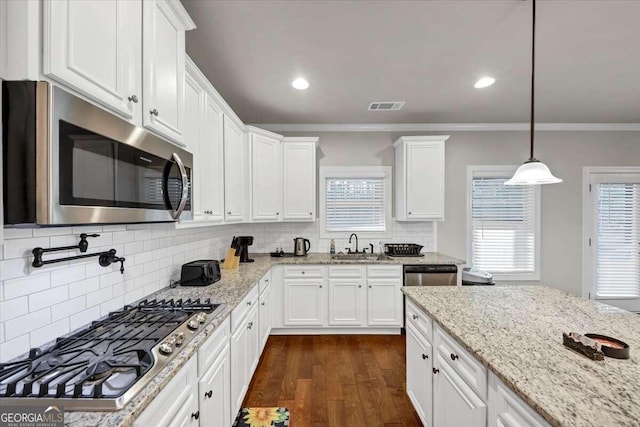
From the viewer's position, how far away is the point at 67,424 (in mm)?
751

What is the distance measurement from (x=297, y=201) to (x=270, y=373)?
6.67ft

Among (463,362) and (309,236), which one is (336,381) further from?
(309,236)

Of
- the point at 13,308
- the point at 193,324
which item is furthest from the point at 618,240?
the point at 13,308

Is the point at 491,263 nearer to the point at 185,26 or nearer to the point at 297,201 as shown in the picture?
the point at 297,201

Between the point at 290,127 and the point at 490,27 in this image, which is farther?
the point at 290,127

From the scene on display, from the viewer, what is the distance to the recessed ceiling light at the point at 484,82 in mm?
2840

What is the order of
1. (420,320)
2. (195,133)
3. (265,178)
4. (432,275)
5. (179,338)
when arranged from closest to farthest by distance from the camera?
(179,338) < (420,320) < (195,133) < (432,275) < (265,178)

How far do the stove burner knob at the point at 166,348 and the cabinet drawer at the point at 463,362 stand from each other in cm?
125

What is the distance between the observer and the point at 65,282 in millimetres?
1292

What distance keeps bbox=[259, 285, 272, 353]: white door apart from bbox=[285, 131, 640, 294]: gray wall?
6.68 feet

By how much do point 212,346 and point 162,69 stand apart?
4.69ft

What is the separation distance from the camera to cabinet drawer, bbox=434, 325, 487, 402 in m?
1.19

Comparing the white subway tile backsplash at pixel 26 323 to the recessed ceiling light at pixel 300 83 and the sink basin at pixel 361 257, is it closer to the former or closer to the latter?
the recessed ceiling light at pixel 300 83

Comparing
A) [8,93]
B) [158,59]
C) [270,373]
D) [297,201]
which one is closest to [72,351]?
[8,93]
